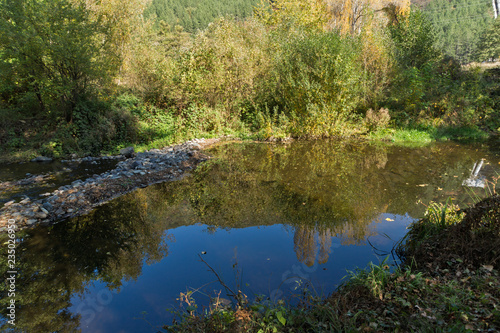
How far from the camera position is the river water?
364 cm

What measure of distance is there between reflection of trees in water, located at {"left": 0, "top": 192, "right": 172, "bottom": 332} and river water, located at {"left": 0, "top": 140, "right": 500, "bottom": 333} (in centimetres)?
2

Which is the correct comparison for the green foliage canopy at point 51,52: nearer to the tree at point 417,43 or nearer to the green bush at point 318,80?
the green bush at point 318,80

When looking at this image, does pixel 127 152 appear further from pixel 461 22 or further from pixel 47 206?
pixel 461 22

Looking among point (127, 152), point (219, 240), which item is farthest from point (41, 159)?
point (219, 240)

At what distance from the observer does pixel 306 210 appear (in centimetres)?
604

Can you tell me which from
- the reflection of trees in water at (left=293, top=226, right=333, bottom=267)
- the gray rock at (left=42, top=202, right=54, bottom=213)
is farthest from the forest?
the reflection of trees in water at (left=293, top=226, right=333, bottom=267)

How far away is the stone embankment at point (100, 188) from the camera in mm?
5812

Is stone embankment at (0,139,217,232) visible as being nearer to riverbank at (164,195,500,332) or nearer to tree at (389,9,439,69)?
riverbank at (164,195,500,332)

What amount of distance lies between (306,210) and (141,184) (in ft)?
15.2

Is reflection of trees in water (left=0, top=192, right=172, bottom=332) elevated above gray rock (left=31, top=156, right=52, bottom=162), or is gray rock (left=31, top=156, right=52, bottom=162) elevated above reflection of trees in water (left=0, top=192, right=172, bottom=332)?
gray rock (left=31, top=156, right=52, bottom=162)

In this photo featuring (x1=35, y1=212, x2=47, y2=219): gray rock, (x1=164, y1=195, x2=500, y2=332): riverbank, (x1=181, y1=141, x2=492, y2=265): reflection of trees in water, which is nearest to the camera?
(x1=164, y1=195, x2=500, y2=332): riverbank

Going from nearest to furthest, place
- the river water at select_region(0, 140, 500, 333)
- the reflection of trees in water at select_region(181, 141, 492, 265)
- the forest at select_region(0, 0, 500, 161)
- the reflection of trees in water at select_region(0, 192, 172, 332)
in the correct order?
1. the reflection of trees in water at select_region(0, 192, 172, 332)
2. the river water at select_region(0, 140, 500, 333)
3. the reflection of trees in water at select_region(181, 141, 492, 265)
4. the forest at select_region(0, 0, 500, 161)

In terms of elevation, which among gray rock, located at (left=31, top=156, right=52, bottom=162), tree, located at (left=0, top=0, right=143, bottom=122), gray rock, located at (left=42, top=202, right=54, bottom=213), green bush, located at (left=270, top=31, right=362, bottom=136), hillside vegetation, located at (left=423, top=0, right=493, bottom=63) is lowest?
gray rock, located at (left=42, top=202, right=54, bottom=213)

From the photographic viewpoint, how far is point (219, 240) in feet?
16.9
